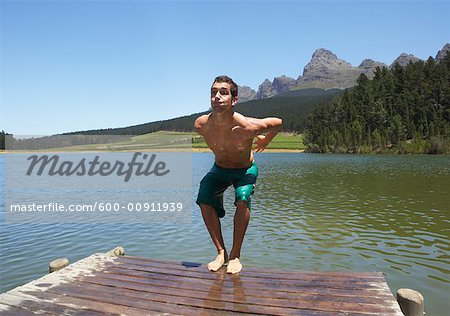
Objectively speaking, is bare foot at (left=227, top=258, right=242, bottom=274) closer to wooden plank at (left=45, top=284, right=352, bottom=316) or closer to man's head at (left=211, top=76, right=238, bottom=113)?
wooden plank at (left=45, top=284, right=352, bottom=316)

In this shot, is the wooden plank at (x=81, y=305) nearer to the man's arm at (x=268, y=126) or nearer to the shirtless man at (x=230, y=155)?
the shirtless man at (x=230, y=155)

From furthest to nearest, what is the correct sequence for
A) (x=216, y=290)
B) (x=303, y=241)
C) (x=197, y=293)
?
(x=303, y=241) < (x=216, y=290) < (x=197, y=293)

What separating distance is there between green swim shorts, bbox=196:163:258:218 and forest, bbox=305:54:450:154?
83374mm

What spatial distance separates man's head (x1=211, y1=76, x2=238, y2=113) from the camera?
6.32 m

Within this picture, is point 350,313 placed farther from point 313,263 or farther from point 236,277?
point 313,263

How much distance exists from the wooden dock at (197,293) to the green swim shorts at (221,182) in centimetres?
116

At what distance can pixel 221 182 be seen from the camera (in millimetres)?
6914

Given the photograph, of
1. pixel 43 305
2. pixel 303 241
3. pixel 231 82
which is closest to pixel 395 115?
pixel 303 241

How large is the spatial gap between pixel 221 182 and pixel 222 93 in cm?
159

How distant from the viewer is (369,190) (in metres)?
26.8

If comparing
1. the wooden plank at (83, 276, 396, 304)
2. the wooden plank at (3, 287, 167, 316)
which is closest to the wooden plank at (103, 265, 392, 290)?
the wooden plank at (83, 276, 396, 304)

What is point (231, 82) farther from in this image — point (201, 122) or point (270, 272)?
point (270, 272)

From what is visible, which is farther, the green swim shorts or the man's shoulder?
the man's shoulder

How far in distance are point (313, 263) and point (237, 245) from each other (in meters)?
5.06
